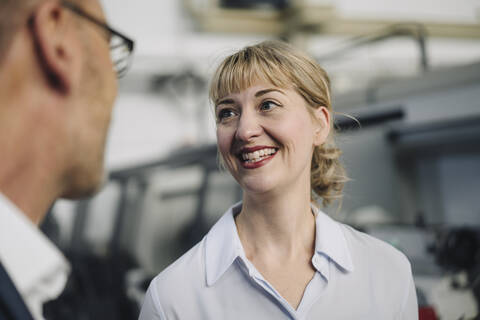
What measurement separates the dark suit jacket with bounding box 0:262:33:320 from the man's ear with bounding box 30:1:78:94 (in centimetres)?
28

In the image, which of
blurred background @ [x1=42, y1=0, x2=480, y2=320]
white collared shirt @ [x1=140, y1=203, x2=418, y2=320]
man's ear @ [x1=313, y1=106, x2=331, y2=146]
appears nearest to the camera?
white collared shirt @ [x1=140, y1=203, x2=418, y2=320]

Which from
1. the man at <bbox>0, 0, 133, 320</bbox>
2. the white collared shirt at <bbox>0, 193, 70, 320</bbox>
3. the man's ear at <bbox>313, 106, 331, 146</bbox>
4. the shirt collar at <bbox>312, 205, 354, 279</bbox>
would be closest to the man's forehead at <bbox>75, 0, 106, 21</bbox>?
the man at <bbox>0, 0, 133, 320</bbox>

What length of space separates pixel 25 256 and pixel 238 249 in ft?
1.60

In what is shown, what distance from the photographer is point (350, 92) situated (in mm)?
2033

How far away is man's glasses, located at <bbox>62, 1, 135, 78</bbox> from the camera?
2.48 feet

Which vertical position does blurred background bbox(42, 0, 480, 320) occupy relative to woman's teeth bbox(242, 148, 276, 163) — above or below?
below

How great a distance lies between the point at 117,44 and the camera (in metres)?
0.86

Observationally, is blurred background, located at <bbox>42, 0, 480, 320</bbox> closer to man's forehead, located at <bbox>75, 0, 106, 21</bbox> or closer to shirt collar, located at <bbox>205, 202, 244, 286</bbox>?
shirt collar, located at <bbox>205, 202, 244, 286</bbox>

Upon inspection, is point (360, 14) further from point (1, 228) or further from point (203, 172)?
point (1, 228)

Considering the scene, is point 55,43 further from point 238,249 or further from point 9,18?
point 238,249

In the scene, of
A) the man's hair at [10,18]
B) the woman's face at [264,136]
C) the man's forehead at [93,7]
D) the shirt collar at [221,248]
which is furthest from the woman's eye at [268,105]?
the man's hair at [10,18]

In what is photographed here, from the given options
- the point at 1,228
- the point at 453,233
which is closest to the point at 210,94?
the point at 1,228

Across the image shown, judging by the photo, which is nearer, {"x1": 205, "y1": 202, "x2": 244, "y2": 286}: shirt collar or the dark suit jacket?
the dark suit jacket

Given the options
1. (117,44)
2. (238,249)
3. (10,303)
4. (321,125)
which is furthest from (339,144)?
(10,303)
